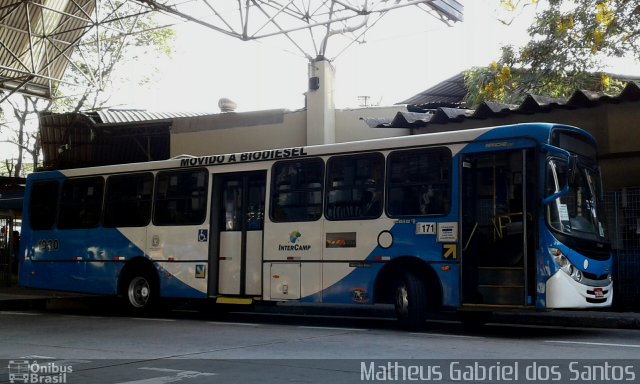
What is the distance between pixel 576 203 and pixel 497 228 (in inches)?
48.3

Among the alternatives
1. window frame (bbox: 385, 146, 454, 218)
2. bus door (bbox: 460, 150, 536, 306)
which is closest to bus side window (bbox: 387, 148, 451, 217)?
window frame (bbox: 385, 146, 454, 218)

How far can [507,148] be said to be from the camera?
11.5 meters

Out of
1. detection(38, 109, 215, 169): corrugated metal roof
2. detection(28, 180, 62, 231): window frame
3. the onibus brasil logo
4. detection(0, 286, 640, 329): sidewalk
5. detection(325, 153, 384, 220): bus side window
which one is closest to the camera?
the onibus brasil logo

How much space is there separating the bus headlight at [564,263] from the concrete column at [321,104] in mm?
10294

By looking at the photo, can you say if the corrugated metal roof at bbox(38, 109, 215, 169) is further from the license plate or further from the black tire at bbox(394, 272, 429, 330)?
the license plate

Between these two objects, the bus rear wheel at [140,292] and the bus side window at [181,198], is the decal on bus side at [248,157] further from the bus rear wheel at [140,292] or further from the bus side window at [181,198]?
the bus rear wheel at [140,292]

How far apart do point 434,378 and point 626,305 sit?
354 inches

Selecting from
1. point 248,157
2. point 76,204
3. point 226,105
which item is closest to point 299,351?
point 248,157

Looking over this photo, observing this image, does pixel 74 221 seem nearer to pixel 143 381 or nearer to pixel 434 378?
pixel 143 381

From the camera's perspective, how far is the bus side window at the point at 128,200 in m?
16.0

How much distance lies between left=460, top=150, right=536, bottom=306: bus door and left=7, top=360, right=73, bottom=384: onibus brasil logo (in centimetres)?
588

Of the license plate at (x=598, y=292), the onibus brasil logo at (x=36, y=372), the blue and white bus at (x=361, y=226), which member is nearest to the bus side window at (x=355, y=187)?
the blue and white bus at (x=361, y=226)

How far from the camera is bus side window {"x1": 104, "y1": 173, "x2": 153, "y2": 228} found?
15992mm

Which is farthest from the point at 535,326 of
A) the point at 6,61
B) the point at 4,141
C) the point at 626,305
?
the point at 4,141
